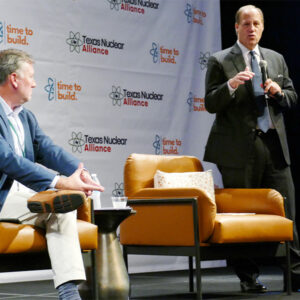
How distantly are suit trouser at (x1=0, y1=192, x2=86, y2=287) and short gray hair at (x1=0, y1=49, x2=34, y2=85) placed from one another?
65 centimetres

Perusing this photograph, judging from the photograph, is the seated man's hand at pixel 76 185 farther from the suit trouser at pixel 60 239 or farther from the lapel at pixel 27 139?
the lapel at pixel 27 139

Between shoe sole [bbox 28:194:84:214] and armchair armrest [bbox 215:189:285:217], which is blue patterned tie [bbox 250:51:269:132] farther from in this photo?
shoe sole [bbox 28:194:84:214]

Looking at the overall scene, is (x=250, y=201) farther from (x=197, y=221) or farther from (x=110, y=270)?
(x=110, y=270)

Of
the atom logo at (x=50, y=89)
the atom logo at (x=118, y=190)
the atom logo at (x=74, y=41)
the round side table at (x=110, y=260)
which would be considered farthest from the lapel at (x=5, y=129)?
the atom logo at (x=118, y=190)

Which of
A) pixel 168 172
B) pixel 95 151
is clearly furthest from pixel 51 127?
pixel 168 172

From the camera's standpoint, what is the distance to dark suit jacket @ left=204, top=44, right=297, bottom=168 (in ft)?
14.4

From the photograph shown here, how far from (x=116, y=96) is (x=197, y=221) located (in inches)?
96.9

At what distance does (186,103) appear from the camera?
6578 mm

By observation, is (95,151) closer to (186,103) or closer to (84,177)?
(186,103)

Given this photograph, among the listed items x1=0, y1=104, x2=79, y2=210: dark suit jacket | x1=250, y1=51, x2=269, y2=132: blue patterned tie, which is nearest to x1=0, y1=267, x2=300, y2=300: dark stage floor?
x1=250, y1=51, x2=269, y2=132: blue patterned tie

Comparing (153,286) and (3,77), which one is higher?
(3,77)

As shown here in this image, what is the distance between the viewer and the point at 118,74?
6062 mm

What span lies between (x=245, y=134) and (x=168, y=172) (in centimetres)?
57

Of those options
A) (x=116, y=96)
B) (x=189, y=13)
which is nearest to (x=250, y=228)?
(x=116, y=96)
